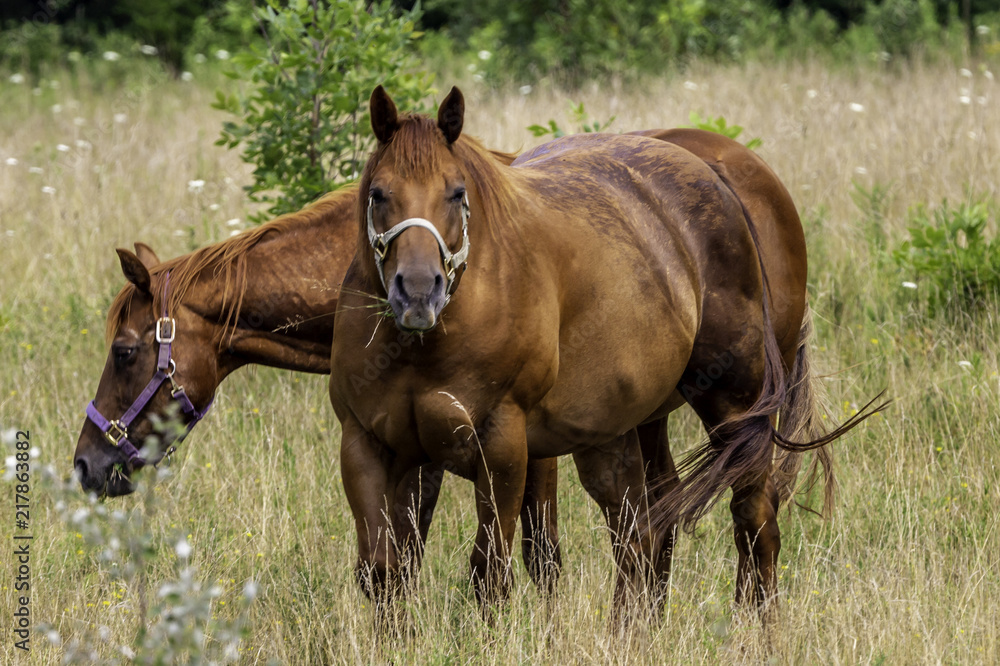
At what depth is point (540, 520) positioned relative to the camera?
3719 millimetres

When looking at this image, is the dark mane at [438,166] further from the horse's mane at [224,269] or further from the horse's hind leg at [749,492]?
the horse's hind leg at [749,492]

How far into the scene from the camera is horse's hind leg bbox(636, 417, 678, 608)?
395 centimetres

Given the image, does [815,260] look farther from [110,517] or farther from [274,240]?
[110,517]

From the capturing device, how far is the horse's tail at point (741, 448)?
11.7 ft

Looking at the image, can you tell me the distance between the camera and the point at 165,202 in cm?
778

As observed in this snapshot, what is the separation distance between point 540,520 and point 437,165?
158cm

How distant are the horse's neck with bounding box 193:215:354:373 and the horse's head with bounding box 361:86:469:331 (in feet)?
3.97

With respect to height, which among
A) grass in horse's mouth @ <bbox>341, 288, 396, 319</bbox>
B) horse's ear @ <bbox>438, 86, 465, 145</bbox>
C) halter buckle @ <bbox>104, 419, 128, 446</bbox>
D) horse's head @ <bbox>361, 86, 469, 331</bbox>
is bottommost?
halter buckle @ <bbox>104, 419, 128, 446</bbox>

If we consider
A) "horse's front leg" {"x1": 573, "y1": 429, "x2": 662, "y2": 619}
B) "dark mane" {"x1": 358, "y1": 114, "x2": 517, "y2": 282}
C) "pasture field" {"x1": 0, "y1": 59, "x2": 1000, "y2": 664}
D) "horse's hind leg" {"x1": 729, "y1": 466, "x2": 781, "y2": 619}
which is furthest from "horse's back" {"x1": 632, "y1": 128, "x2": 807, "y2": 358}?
"dark mane" {"x1": 358, "y1": 114, "x2": 517, "y2": 282}

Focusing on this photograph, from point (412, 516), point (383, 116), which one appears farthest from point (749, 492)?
point (383, 116)

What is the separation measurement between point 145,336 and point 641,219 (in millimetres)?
1932

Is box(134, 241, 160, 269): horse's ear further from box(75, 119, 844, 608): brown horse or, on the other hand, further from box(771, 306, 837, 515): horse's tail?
box(771, 306, 837, 515): horse's tail

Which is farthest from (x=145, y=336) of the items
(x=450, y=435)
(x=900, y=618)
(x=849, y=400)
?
(x=849, y=400)

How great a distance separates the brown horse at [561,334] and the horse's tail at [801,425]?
0.31 feet
